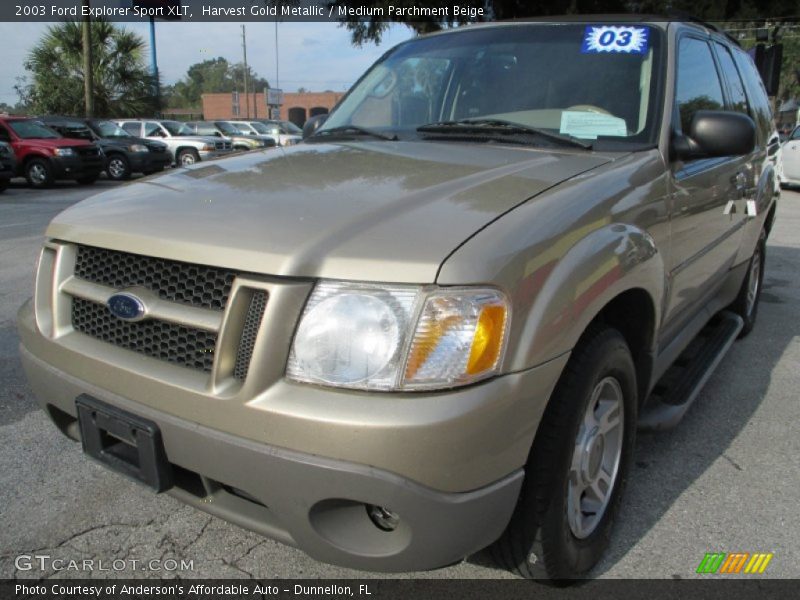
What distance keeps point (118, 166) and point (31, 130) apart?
8.62 feet

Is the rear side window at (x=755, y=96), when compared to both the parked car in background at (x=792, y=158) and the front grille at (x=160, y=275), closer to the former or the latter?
the front grille at (x=160, y=275)

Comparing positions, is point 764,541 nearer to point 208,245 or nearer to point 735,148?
point 735,148

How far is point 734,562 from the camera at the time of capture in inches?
91.2

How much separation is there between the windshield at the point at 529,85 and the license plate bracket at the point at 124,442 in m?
1.70

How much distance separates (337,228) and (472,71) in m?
1.74

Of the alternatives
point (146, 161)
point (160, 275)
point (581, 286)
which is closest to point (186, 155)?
point (146, 161)

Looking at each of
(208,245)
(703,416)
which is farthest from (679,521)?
(208,245)

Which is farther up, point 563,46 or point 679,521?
point 563,46

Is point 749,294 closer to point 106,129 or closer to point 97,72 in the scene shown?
point 106,129

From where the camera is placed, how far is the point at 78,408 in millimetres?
1993

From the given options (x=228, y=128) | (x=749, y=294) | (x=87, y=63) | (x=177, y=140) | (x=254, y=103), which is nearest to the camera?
(x=749, y=294)

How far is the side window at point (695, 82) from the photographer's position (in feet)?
9.66

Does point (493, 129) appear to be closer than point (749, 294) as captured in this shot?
Yes

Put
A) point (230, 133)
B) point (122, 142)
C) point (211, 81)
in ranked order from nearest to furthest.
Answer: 1. point (122, 142)
2. point (230, 133)
3. point (211, 81)
